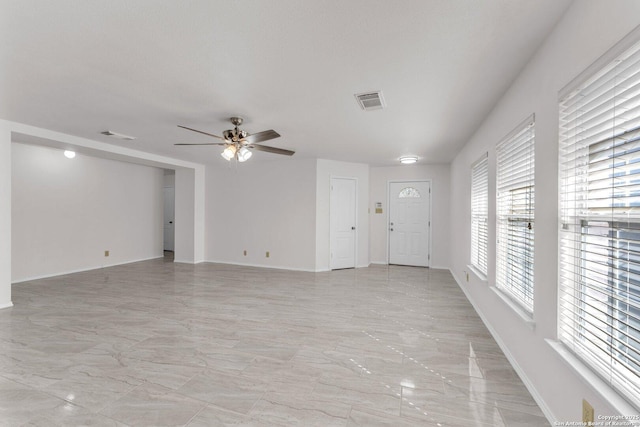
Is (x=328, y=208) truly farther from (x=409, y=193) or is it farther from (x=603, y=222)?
(x=603, y=222)

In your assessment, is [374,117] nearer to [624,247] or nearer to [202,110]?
[202,110]

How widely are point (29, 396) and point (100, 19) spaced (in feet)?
8.54

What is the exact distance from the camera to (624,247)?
1.36m

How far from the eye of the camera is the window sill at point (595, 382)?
125 cm

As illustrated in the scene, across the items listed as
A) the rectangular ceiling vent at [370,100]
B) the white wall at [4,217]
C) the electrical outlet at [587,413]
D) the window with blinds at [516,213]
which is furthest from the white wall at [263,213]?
the electrical outlet at [587,413]

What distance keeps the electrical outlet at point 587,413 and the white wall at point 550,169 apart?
32 millimetres

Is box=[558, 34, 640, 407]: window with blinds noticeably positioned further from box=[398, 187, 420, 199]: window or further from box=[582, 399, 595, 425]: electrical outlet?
box=[398, 187, 420, 199]: window

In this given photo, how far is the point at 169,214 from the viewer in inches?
353

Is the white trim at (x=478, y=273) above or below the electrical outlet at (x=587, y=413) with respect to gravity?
above

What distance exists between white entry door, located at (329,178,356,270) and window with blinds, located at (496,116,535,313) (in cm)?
402

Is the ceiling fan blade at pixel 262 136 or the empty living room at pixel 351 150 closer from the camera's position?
the empty living room at pixel 351 150

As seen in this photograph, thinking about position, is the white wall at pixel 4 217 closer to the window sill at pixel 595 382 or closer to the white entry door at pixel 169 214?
the white entry door at pixel 169 214

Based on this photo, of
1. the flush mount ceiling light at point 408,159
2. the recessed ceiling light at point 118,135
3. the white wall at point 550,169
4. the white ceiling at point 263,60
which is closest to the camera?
the white wall at point 550,169

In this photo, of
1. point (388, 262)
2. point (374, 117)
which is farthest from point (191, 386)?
point (388, 262)
